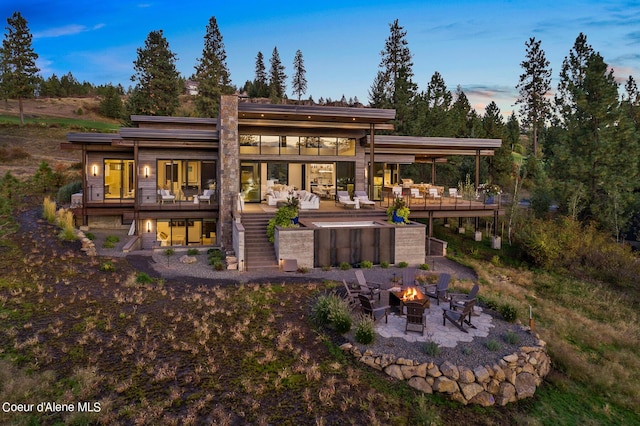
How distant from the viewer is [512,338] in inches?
340

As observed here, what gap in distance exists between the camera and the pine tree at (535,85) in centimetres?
4744

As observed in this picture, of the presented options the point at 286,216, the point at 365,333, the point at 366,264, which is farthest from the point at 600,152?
the point at 365,333

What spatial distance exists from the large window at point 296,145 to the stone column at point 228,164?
2.77 metres

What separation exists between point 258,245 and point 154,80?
121 ft

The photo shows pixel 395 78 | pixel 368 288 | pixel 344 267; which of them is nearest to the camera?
pixel 368 288

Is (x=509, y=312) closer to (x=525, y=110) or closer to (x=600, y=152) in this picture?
(x=600, y=152)

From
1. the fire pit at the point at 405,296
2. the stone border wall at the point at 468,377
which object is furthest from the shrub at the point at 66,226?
the stone border wall at the point at 468,377

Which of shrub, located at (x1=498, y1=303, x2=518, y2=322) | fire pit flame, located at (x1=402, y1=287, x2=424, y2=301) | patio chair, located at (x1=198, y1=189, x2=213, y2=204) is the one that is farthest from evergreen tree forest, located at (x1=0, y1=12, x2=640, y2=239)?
patio chair, located at (x1=198, y1=189, x2=213, y2=204)

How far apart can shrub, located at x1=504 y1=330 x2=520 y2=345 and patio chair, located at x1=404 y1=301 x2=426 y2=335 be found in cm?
184

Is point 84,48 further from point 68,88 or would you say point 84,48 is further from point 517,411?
point 517,411

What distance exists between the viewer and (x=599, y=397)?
7.95m

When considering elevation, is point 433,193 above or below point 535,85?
below

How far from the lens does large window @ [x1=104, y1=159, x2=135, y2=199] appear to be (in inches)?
822

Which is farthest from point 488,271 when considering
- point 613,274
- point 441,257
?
point 613,274
